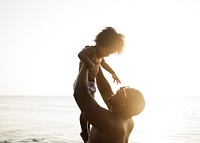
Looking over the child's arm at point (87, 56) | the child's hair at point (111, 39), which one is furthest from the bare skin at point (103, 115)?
the child's hair at point (111, 39)

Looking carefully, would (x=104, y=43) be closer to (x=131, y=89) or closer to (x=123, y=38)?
(x=123, y=38)

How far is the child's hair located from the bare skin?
1.86 feet

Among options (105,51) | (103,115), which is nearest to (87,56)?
(105,51)

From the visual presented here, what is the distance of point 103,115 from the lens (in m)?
2.83

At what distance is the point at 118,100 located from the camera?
113 inches

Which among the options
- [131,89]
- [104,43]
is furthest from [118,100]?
[104,43]

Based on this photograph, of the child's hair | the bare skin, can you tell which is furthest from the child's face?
the bare skin

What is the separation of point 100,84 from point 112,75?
0.97 meters

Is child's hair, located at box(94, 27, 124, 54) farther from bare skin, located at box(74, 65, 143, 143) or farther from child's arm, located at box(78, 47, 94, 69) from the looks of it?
bare skin, located at box(74, 65, 143, 143)

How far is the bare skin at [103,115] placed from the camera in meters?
2.75

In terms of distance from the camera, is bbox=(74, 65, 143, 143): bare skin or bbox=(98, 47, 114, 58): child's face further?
bbox=(98, 47, 114, 58): child's face

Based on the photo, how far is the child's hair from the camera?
339cm

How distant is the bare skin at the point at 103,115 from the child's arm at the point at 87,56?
0.46 feet

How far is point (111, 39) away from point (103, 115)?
0.86 meters
